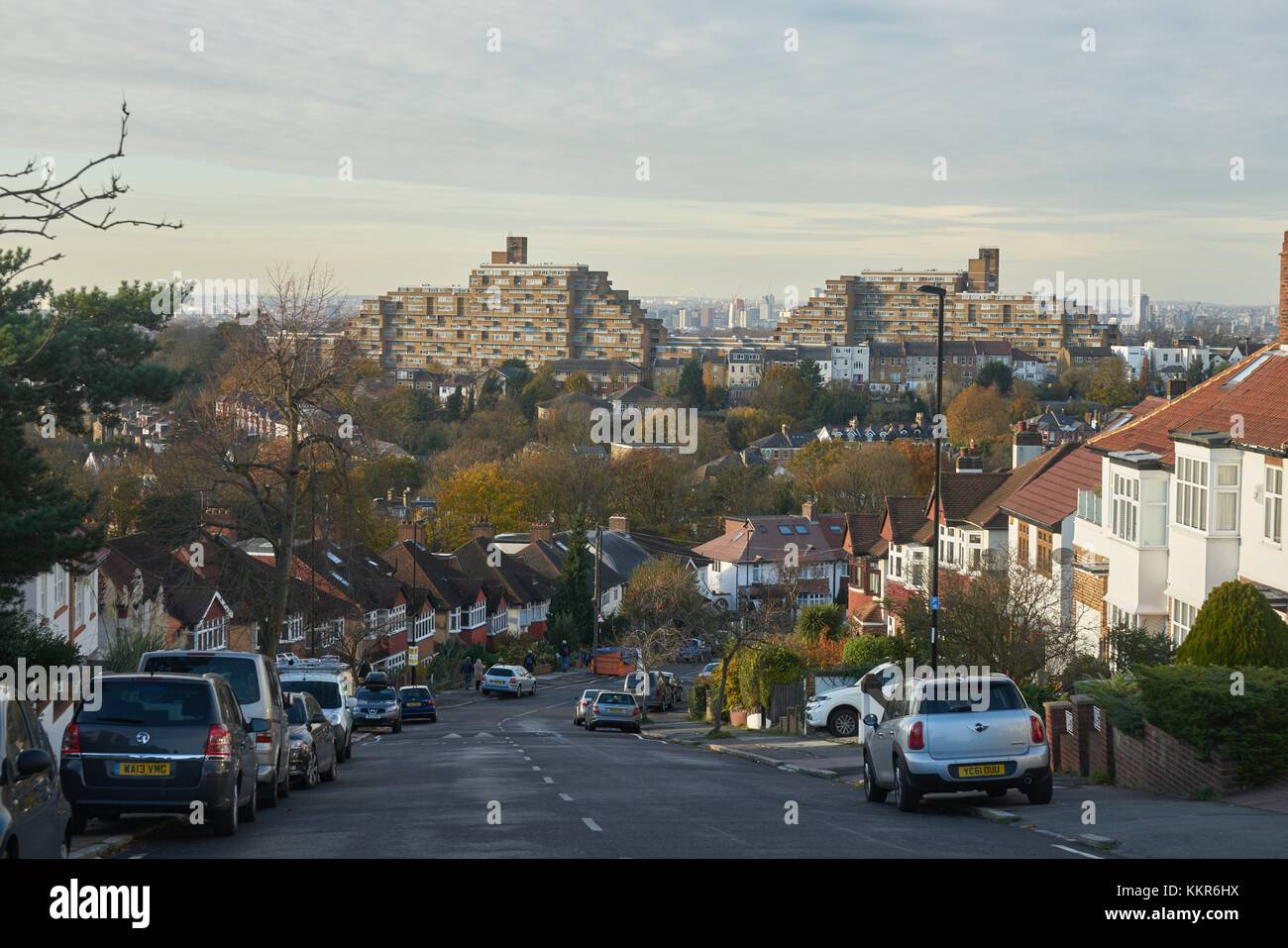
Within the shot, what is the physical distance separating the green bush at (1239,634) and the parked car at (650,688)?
34.9 metres

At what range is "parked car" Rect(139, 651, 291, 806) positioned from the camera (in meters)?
16.6

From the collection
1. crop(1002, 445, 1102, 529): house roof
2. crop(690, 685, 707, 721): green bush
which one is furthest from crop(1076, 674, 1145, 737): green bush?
crop(690, 685, 707, 721): green bush

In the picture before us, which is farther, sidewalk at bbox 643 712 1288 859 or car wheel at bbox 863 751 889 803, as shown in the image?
car wheel at bbox 863 751 889 803

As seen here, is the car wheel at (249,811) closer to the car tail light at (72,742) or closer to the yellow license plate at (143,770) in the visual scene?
the yellow license plate at (143,770)

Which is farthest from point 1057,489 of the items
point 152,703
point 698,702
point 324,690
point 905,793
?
point 152,703

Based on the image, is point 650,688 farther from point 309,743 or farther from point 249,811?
point 249,811

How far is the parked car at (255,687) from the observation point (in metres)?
16.6

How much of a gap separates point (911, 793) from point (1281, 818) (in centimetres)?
398

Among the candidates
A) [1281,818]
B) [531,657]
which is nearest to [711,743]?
[1281,818]

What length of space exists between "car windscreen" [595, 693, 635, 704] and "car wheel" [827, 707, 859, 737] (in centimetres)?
1121

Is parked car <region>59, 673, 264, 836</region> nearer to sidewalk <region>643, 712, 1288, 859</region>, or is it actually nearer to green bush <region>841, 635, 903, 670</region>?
sidewalk <region>643, 712, 1288, 859</region>

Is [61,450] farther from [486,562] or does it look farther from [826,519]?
[826,519]

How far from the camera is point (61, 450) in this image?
69.4m

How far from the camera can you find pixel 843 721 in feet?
111
